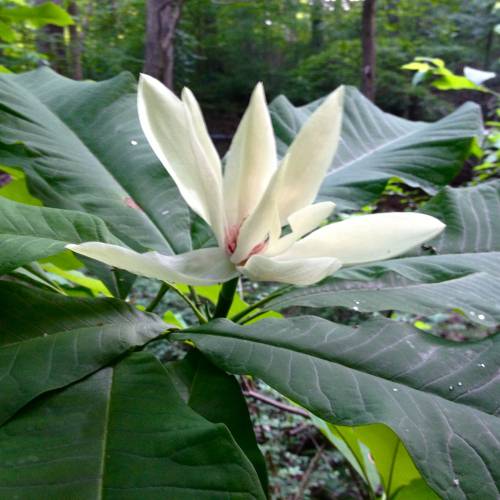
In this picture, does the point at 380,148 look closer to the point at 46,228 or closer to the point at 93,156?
the point at 93,156

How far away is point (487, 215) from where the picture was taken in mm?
813

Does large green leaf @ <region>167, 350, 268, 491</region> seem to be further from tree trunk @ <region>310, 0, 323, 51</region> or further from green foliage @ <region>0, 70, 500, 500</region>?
tree trunk @ <region>310, 0, 323, 51</region>

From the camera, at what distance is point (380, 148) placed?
0.99 metres

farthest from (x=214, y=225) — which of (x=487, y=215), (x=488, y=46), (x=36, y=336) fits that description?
(x=488, y=46)

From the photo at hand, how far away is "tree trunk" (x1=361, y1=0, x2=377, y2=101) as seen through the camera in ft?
11.9

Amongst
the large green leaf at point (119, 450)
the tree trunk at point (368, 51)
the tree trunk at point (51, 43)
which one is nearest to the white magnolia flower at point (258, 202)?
the large green leaf at point (119, 450)

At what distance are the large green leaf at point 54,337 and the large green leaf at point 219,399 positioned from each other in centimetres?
6

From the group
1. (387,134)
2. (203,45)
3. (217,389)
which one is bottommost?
(203,45)

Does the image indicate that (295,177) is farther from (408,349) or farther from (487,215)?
(487,215)

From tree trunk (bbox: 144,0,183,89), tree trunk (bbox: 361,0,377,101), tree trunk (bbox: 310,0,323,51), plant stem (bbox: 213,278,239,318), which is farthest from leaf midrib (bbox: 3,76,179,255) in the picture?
tree trunk (bbox: 310,0,323,51)

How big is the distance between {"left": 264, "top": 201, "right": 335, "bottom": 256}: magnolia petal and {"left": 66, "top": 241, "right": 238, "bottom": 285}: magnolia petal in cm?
5

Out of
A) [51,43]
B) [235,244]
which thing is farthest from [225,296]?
[51,43]

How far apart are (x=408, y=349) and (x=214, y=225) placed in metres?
0.24

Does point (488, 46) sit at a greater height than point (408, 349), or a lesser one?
lesser
